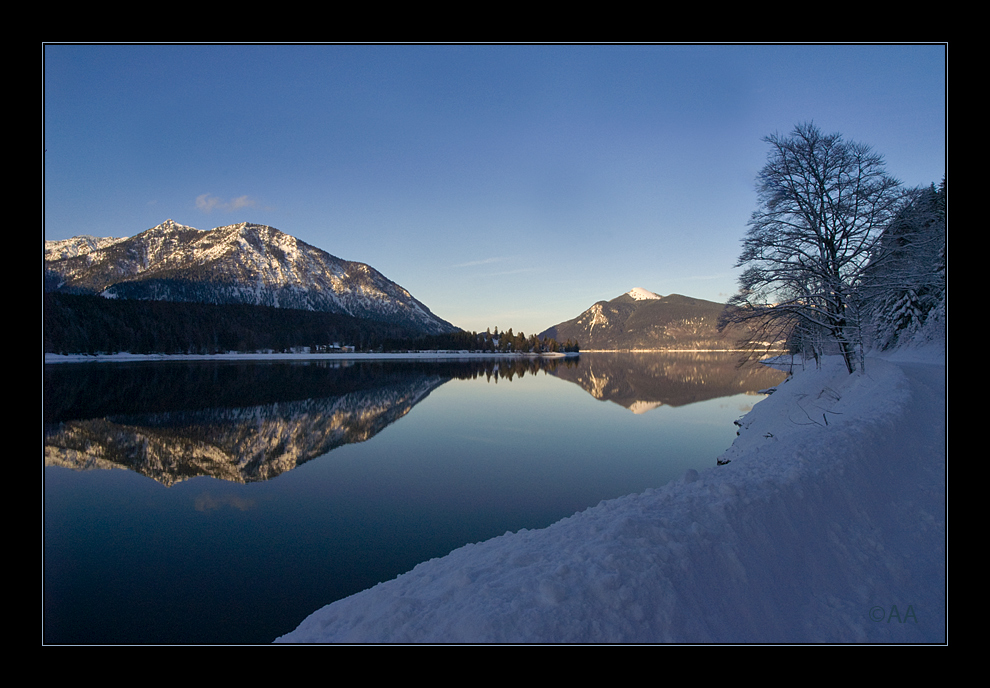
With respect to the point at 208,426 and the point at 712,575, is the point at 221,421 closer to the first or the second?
the point at 208,426

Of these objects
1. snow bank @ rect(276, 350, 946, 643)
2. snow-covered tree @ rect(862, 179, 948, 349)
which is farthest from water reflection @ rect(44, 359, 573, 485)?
snow-covered tree @ rect(862, 179, 948, 349)

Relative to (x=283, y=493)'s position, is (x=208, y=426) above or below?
above

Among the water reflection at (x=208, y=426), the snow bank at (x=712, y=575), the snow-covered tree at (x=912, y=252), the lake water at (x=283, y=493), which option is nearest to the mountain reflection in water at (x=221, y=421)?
the water reflection at (x=208, y=426)

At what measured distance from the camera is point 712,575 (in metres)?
5.39

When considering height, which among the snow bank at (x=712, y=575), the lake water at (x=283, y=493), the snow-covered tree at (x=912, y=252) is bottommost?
the lake water at (x=283, y=493)

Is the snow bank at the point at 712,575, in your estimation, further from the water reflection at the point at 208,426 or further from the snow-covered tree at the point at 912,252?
the water reflection at the point at 208,426

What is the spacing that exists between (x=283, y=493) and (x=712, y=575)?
1343 centimetres

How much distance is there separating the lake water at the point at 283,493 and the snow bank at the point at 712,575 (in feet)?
9.18

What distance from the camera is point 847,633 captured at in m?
5.18

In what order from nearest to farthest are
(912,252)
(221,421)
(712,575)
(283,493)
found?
1. (712,575)
2. (283,493)
3. (912,252)
4. (221,421)

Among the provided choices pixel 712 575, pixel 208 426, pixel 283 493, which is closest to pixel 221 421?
pixel 208 426

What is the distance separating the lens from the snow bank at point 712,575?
468cm

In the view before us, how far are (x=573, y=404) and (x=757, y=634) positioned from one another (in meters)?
32.4
